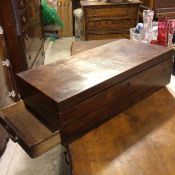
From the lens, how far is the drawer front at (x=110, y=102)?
0.74 m

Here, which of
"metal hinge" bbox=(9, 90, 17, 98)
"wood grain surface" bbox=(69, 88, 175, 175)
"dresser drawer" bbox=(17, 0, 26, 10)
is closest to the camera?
"wood grain surface" bbox=(69, 88, 175, 175)

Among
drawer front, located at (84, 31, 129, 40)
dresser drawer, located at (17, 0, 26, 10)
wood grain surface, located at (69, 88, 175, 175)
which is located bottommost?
drawer front, located at (84, 31, 129, 40)

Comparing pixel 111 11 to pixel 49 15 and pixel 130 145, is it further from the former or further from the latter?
pixel 130 145

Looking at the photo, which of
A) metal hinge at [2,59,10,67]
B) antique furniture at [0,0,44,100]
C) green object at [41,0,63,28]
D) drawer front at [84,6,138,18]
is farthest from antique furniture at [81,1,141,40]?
metal hinge at [2,59,10,67]

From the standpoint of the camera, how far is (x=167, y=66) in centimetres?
105

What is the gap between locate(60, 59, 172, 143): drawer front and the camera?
0.74 metres

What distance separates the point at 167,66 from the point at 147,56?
151 millimetres

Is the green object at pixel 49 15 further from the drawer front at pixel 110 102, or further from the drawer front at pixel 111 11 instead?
the drawer front at pixel 110 102

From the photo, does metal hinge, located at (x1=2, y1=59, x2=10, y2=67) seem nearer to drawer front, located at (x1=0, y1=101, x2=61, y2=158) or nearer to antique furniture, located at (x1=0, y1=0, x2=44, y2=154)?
antique furniture, located at (x1=0, y1=0, x2=44, y2=154)

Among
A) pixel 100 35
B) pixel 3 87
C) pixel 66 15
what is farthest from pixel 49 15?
pixel 3 87

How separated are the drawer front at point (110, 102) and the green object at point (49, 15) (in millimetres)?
2750

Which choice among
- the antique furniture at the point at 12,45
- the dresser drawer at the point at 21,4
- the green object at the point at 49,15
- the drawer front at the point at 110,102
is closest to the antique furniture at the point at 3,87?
the antique furniture at the point at 12,45

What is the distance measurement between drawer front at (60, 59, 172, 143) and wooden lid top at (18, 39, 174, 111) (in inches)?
1.2

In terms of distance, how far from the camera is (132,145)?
78 centimetres
